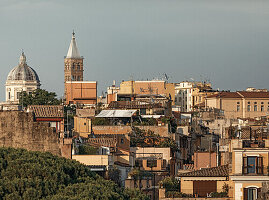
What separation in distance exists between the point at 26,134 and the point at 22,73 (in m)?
142

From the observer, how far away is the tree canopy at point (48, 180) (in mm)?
39250

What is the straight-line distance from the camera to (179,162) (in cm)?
6412

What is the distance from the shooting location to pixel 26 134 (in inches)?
1874

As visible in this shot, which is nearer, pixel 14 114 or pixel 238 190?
pixel 238 190

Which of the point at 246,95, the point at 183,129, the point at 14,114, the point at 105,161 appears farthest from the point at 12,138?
the point at 246,95

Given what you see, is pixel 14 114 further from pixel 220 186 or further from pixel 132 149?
pixel 132 149

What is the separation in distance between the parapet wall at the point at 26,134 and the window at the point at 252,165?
845 centimetres

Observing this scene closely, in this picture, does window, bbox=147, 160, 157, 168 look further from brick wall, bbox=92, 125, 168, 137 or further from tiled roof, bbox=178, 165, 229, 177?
tiled roof, bbox=178, 165, 229, 177

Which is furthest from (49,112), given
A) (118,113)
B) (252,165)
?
(118,113)

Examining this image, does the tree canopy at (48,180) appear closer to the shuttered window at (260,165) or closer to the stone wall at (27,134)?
the stone wall at (27,134)

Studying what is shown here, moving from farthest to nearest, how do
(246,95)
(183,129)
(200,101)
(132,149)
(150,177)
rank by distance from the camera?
(200,101)
(246,95)
(183,129)
(132,149)
(150,177)

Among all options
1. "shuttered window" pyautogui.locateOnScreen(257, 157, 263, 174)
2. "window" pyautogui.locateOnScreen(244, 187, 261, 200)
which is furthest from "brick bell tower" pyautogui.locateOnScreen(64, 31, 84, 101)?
"window" pyautogui.locateOnScreen(244, 187, 261, 200)

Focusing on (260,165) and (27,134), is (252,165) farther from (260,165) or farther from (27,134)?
(27,134)

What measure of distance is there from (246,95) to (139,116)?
127 ft
